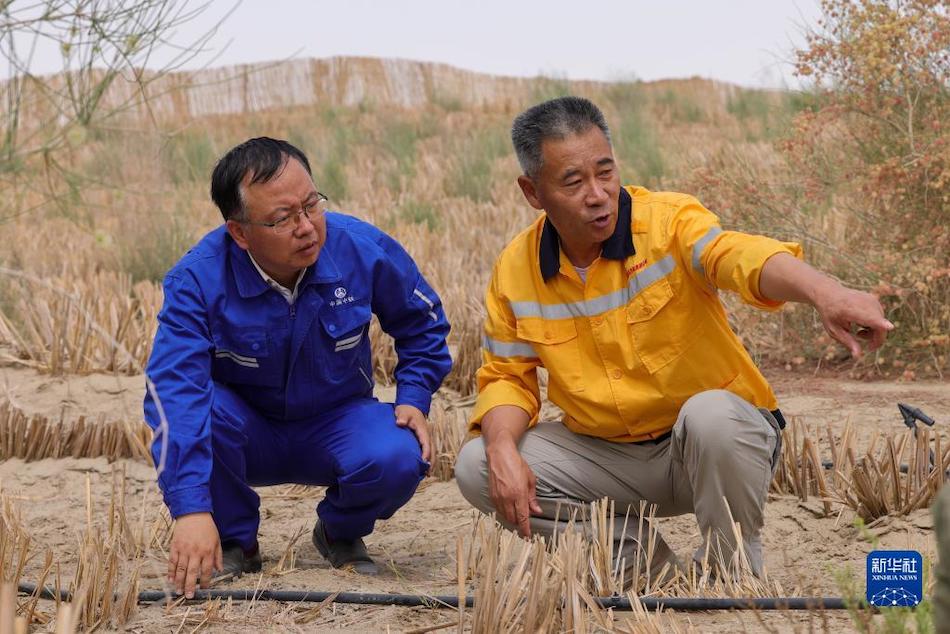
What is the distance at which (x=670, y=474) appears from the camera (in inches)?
137

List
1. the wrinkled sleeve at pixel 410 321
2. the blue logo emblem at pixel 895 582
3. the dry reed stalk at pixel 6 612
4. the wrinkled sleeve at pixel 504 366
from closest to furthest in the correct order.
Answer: the dry reed stalk at pixel 6 612, the blue logo emblem at pixel 895 582, the wrinkled sleeve at pixel 504 366, the wrinkled sleeve at pixel 410 321

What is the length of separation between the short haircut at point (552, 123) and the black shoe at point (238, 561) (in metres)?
1.43

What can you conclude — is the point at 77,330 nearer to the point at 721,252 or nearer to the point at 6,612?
the point at 721,252

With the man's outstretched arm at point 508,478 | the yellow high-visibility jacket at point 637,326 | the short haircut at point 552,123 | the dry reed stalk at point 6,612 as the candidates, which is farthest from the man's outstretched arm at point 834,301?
the dry reed stalk at point 6,612

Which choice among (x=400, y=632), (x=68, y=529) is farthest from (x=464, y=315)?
(x=400, y=632)

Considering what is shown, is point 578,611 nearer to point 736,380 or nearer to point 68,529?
point 736,380

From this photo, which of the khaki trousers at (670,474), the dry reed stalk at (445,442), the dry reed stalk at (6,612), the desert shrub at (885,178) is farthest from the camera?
the desert shrub at (885,178)

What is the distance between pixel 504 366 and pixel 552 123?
29.2 inches

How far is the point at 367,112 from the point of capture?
64.2 feet

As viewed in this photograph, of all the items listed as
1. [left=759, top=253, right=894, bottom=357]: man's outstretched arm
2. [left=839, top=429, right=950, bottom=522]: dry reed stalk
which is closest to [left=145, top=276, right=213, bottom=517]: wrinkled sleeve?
[left=759, top=253, right=894, bottom=357]: man's outstretched arm

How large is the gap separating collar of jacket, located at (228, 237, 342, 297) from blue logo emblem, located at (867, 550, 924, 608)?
1.74 metres

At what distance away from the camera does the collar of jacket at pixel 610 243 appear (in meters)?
3.42

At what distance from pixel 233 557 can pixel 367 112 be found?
648 inches

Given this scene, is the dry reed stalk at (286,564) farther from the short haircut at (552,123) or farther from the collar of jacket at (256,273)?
the short haircut at (552,123)
